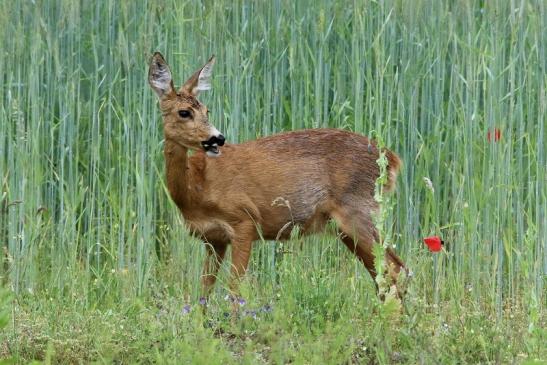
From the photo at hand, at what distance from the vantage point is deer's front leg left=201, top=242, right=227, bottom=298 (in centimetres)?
672

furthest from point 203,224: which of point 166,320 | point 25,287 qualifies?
point 166,320

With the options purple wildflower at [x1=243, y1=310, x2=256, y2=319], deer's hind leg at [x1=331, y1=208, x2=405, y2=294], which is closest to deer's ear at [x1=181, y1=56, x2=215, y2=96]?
deer's hind leg at [x1=331, y1=208, x2=405, y2=294]

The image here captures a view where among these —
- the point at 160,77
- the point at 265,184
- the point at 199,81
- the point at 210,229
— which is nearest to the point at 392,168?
the point at 265,184

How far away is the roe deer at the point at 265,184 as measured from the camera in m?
6.82

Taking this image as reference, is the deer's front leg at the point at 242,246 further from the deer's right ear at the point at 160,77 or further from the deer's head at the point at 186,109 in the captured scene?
the deer's right ear at the point at 160,77

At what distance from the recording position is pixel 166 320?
520cm

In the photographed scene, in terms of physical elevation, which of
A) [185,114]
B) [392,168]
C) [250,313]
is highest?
[185,114]

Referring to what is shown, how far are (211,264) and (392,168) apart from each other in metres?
1.20

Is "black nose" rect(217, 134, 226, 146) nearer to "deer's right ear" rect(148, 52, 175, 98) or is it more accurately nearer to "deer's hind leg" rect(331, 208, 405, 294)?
"deer's right ear" rect(148, 52, 175, 98)

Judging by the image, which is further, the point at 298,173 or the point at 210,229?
the point at 298,173

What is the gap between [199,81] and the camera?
22.4 ft

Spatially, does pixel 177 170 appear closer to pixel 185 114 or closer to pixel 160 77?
pixel 185 114

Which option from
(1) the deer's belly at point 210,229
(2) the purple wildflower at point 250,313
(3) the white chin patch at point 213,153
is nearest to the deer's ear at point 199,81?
(3) the white chin patch at point 213,153

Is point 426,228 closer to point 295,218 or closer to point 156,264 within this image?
point 295,218
